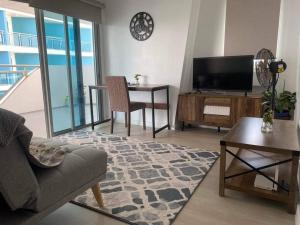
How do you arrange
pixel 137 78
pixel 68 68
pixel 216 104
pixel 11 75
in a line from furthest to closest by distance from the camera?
1. pixel 11 75
2. pixel 137 78
3. pixel 68 68
4. pixel 216 104

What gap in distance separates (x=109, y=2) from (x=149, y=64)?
1422 millimetres

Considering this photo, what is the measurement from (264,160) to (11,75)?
523cm

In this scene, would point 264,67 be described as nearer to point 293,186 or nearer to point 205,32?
point 205,32

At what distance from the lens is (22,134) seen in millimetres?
1159

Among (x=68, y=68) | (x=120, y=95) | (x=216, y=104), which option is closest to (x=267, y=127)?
(x=216, y=104)

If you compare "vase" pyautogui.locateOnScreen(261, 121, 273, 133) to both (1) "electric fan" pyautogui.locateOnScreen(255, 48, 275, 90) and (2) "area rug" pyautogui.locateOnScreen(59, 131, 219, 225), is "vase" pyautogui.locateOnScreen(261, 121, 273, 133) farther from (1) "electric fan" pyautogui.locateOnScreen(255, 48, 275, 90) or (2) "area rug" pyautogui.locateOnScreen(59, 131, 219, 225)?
(1) "electric fan" pyautogui.locateOnScreen(255, 48, 275, 90)

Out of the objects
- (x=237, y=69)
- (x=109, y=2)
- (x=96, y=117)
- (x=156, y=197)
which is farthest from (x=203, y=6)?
(x=156, y=197)

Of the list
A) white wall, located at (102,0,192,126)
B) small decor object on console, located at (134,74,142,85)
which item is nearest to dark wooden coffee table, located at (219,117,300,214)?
white wall, located at (102,0,192,126)

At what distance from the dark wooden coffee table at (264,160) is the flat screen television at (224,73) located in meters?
1.25

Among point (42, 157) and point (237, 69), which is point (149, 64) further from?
point (42, 157)

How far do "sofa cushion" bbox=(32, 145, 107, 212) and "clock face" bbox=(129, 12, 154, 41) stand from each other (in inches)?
111


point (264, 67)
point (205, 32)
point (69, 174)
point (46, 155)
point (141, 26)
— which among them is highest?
point (141, 26)

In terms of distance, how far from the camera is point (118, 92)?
3594 millimetres

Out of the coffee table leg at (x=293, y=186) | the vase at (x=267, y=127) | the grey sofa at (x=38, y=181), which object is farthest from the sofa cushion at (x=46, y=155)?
the vase at (x=267, y=127)
